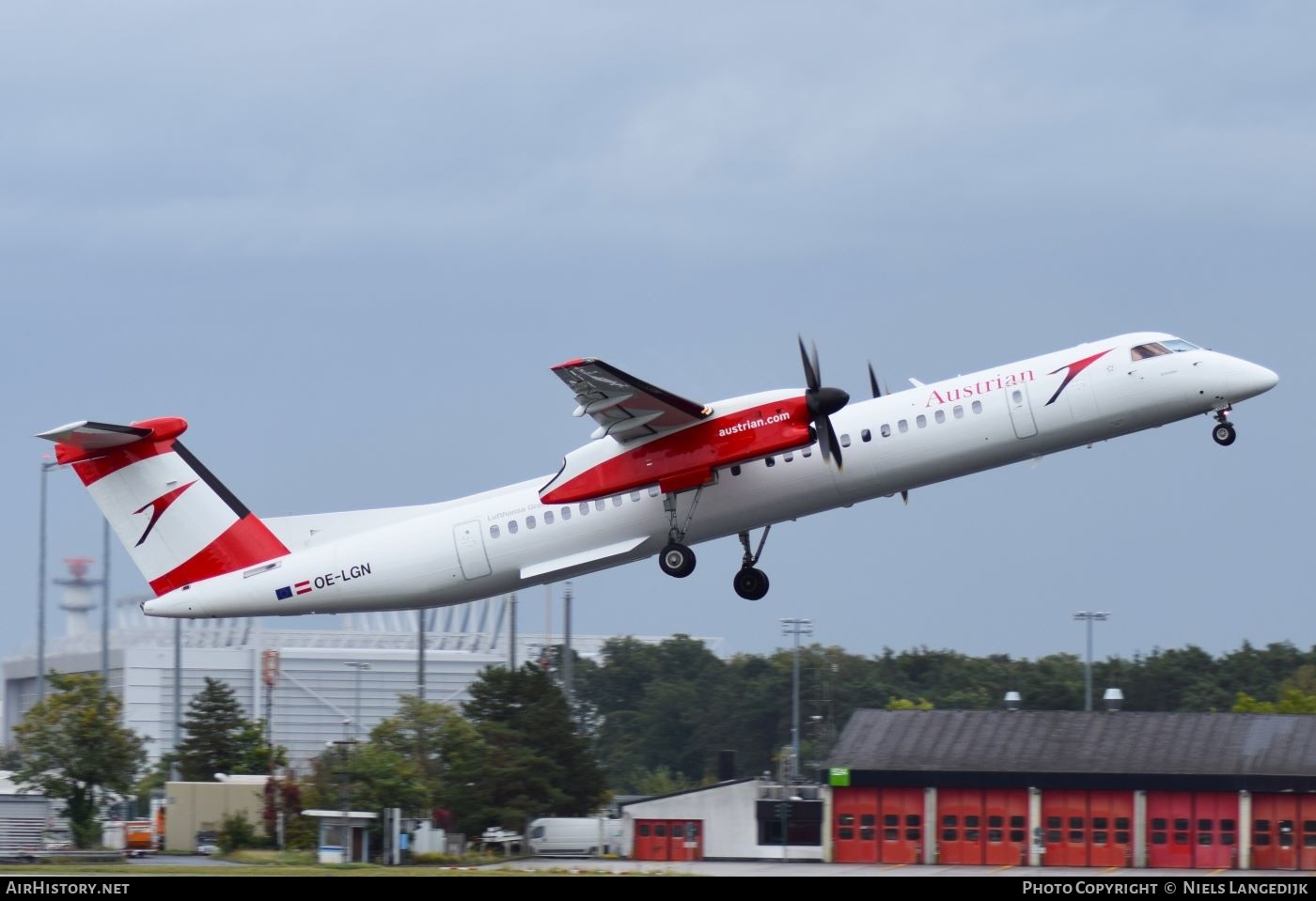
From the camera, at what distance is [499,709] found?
2126 inches

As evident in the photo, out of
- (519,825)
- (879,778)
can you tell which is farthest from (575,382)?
(519,825)

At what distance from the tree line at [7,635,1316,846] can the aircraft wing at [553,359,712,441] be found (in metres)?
21.1

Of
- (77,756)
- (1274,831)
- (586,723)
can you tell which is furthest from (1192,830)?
(586,723)

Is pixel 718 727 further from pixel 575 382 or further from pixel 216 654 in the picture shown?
pixel 575 382

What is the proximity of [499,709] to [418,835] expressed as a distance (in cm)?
1091

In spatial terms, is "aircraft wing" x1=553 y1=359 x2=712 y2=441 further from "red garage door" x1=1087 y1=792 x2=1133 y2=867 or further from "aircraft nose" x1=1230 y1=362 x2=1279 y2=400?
"red garage door" x1=1087 y1=792 x2=1133 y2=867

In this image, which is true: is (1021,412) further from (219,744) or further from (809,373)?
(219,744)

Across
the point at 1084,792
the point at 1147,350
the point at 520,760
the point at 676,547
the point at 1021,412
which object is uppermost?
the point at 1147,350

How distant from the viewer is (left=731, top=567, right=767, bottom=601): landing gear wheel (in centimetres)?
2558

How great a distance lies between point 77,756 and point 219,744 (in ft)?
42.8

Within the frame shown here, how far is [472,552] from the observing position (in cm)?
2498

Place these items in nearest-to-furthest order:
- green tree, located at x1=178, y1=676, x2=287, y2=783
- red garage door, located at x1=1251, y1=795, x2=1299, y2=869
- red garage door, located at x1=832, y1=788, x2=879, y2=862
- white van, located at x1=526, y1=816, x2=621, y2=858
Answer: red garage door, located at x1=1251, y1=795, x2=1299, y2=869 < red garage door, located at x1=832, y1=788, x2=879, y2=862 < white van, located at x1=526, y1=816, x2=621, y2=858 < green tree, located at x1=178, y1=676, x2=287, y2=783

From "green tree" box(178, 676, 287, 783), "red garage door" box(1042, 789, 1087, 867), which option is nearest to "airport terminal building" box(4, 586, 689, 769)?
"green tree" box(178, 676, 287, 783)
